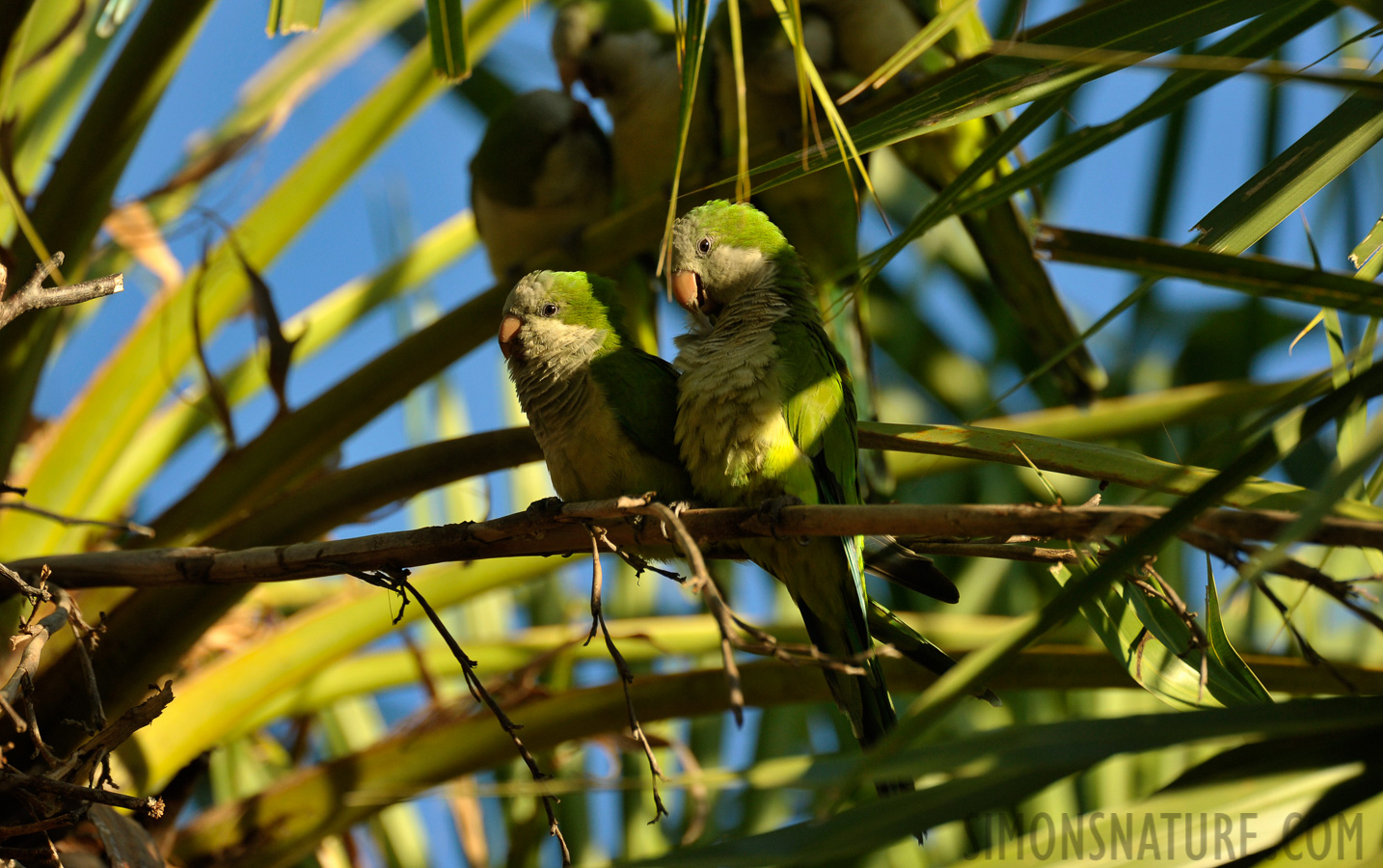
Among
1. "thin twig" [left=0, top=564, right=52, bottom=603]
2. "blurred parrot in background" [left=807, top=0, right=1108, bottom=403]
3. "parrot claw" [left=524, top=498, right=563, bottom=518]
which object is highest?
"blurred parrot in background" [left=807, top=0, right=1108, bottom=403]

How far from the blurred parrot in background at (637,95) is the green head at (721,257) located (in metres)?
0.78

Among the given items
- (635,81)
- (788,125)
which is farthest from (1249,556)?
(635,81)

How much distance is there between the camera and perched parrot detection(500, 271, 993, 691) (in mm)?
1540

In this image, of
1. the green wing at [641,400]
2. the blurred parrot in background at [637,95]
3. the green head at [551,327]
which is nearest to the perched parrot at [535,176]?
the blurred parrot in background at [637,95]

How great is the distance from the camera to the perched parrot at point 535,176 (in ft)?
9.36

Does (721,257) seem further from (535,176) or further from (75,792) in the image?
(535,176)

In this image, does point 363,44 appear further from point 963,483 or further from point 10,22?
point 963,483

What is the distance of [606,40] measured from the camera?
10.2 ft

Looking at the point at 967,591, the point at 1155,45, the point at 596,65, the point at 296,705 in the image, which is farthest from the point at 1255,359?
the point at 296,705

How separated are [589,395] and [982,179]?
0.93 meters

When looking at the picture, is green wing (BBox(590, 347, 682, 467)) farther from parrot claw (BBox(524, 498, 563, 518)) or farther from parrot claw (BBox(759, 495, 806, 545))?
parrot claw (BBox(759, 495, 806, 545))

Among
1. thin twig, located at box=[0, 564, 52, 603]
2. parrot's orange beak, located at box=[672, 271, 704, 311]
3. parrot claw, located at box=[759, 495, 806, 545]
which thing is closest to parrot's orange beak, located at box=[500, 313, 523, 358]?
parrot's orange beak, located at box=[672, 271, 704, 311]

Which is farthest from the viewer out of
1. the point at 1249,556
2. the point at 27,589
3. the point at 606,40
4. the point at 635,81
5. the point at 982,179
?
the point at 606,40

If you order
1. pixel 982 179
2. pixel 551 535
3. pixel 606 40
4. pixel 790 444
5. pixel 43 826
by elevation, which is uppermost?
pixel 606 40
